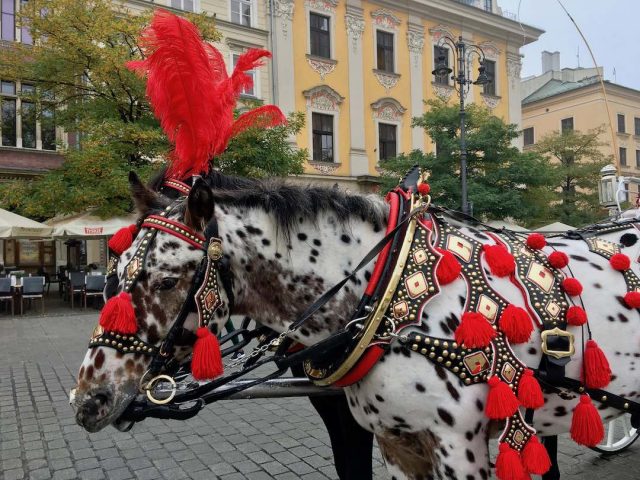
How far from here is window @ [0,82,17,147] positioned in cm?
1842

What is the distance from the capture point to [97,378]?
1.77 meters

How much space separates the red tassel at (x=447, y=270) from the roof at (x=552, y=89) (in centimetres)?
3812

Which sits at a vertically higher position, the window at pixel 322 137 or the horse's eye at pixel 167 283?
the window at pixel 322 137

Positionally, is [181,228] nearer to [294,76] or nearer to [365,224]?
[365,224]

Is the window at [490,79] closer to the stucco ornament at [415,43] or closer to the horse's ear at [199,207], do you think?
the stucco ornament at [415,43]

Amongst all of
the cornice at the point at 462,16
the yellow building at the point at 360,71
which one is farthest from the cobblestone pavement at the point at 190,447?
the cornice at the point at 462,16

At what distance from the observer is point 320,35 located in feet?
71.9

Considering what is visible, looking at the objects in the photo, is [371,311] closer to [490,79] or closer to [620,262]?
[620,262]

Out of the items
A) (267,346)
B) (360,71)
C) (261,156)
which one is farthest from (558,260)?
(360,71)

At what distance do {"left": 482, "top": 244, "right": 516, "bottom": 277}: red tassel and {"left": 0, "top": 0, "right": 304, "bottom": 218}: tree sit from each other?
10.2 meters

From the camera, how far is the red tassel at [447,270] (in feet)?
6.15

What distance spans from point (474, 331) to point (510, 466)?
47 centimetres

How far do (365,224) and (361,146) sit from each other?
68.6 feet

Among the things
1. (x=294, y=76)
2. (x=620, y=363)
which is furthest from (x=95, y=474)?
(x=294, y=76)
